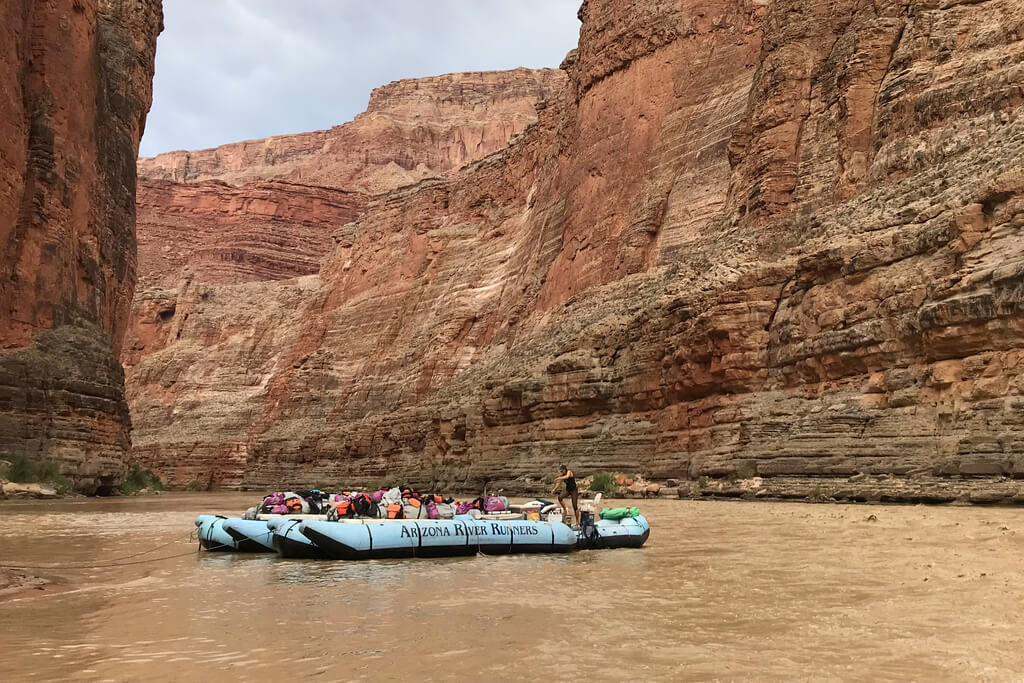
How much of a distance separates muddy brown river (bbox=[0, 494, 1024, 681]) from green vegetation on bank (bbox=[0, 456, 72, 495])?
13.8 meters

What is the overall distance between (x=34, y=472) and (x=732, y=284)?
20037 millimetres

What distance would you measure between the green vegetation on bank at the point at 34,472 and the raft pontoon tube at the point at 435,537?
56.7ft

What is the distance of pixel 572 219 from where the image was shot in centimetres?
4062

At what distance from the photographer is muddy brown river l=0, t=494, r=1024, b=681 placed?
18.8ft

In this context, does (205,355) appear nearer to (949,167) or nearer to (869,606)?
(949,167)

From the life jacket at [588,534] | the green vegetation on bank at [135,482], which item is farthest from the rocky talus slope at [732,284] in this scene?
the green vegetation on bank at [135,482]

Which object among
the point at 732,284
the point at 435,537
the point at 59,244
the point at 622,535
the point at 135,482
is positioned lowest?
the point at 622,535

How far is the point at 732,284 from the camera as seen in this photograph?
23.3 metres

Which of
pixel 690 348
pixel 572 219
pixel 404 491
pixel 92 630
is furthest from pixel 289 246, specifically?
pixel 92 630

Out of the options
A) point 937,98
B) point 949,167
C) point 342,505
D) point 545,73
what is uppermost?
point 545,73

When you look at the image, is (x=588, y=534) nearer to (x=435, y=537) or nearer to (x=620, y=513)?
(x=620, y=513)

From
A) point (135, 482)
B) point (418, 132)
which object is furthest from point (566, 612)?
point (418, 132)

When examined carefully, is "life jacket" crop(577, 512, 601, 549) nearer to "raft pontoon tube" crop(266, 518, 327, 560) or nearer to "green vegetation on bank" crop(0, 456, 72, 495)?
"raft pontoon tube" crop(266, 518, 327, 560)

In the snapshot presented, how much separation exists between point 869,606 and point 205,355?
6746cm
